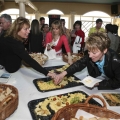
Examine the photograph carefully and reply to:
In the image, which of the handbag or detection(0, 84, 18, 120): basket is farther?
the handbag

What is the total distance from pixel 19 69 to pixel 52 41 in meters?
0.70

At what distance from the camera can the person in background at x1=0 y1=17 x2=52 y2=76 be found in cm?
144

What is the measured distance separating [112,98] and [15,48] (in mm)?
921

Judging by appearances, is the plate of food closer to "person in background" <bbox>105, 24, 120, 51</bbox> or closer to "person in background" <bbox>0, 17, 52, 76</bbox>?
"person in background" <bbox>0, 17, 52, 76</bbox>

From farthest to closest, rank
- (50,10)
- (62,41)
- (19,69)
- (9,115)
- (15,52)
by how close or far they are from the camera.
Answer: (50,10), (62,41), (19,69), (15,52), (9,115)

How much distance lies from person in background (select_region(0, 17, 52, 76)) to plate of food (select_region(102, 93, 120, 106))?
0.51 meters

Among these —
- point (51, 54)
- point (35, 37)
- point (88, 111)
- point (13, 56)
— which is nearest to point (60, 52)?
point (51, 54)

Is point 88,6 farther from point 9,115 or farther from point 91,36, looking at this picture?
point 9,115

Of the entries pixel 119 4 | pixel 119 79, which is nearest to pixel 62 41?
pixel 119 79

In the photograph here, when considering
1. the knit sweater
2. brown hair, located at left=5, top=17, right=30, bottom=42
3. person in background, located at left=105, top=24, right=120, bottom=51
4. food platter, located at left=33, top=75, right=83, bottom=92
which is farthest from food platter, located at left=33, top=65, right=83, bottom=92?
person in background, located at left=105, top=24, right=120, bottom=51

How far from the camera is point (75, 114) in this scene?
860 mm

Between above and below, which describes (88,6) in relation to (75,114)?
above

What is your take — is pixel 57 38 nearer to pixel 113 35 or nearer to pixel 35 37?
pixel 35 37

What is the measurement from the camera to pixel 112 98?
108 cm
